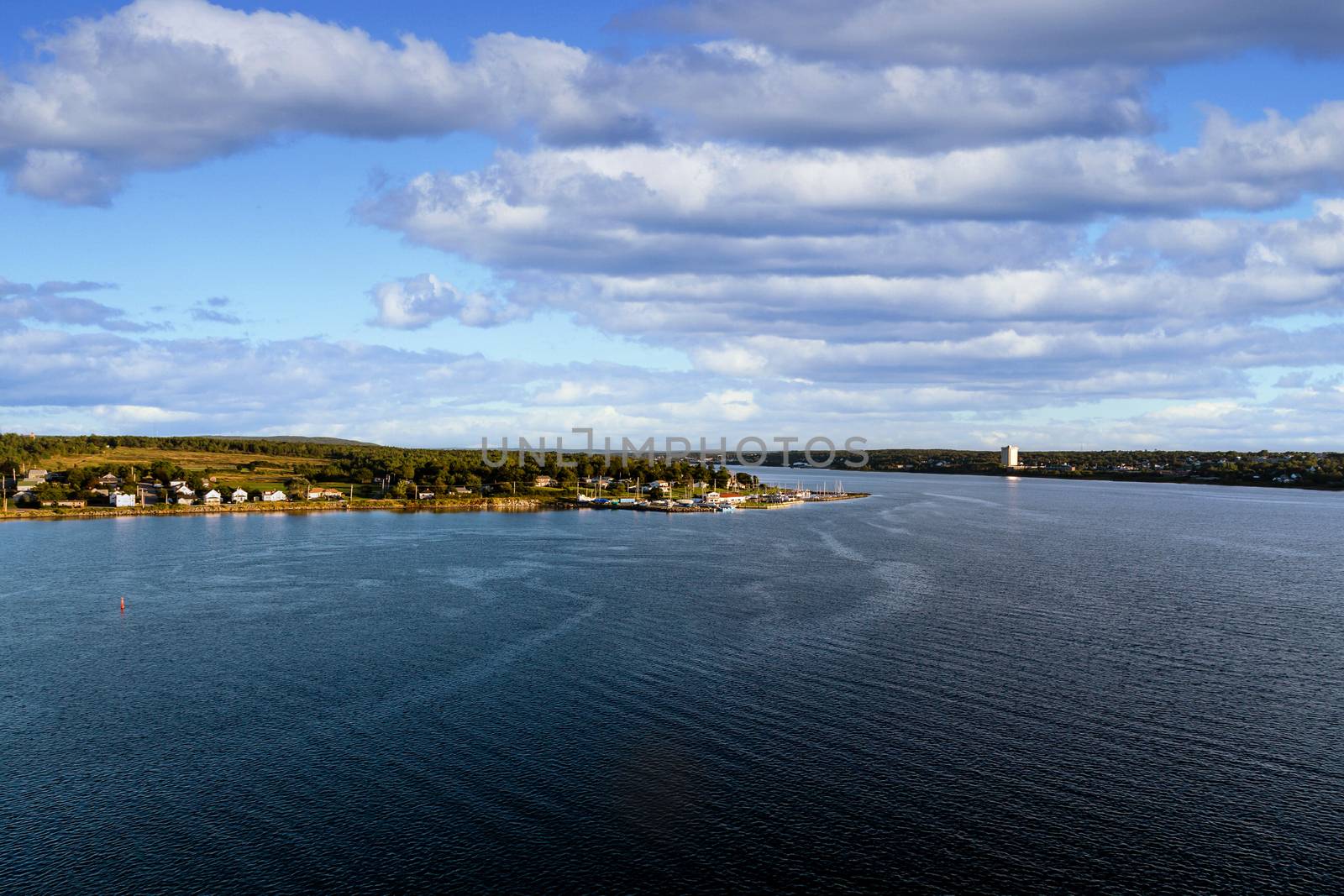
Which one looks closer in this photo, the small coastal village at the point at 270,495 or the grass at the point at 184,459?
the small coastal village at the point at 270,495

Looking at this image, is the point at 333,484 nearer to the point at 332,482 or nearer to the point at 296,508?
the point at 332,482

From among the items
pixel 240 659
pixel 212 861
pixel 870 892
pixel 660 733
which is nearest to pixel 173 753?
pixel 212 861

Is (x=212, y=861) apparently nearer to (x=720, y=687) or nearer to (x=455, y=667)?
(x=455, y=667)

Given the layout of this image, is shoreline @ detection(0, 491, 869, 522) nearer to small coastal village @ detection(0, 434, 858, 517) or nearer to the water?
small coastal village @ detection(0, 434, 858, 517)

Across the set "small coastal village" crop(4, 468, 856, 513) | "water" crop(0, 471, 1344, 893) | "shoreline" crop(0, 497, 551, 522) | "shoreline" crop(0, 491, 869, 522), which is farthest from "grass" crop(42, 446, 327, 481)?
"water" crop(0, 471, 1344, 893)

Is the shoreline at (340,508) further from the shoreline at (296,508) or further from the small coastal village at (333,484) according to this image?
the small coastal village at (333,484)

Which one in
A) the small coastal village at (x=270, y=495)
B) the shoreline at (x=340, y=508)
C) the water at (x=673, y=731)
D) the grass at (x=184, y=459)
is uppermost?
the grass at (x=184, y=459)

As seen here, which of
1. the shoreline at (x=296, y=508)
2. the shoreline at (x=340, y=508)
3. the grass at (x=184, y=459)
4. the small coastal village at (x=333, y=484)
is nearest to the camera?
the shoreline at (x=296, y=508)

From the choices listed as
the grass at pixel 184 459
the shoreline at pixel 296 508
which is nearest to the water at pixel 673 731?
the shoreline at pixel 296 508
